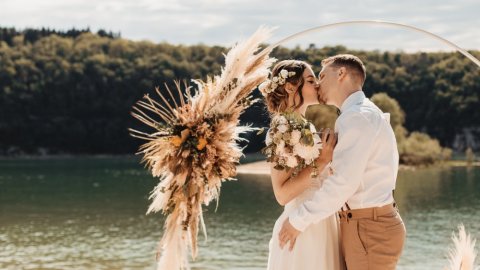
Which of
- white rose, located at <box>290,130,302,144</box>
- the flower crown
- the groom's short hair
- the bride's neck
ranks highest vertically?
the groom's short hair

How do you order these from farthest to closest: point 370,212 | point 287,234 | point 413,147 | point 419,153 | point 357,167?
point 413,147 → point 419,153 → point 287,234 → point 370,212 → point 357,167

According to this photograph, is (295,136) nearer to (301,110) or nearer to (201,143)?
(301,110)

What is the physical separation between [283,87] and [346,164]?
2.75 ft

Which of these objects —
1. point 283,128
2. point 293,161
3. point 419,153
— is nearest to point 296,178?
point 293,161

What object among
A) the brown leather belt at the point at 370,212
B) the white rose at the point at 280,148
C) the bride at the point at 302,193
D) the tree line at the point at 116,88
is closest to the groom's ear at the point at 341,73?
the bride at the point at 302,193

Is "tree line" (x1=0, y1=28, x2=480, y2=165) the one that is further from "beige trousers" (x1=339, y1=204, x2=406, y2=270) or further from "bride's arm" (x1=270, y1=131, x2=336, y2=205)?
"beige trousers" (x1=339, y1=204, x2=406, y2=270)

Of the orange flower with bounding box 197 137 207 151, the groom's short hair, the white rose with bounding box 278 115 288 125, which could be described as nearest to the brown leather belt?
the white rose with bounding box 278 115 288 125

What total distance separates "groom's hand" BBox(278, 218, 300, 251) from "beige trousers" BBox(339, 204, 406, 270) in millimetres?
337

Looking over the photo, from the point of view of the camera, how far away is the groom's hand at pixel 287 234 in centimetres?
448

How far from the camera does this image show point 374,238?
14.5ft

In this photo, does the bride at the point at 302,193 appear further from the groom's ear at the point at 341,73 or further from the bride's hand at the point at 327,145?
the groom's ear at the point at 341,73

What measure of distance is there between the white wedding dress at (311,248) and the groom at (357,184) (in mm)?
131

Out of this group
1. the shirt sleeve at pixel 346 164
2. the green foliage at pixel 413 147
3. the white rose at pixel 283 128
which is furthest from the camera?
the green foliage at pixel 413 147

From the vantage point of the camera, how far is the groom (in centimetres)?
425
